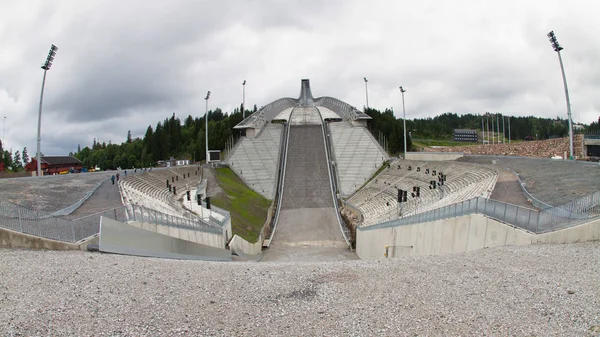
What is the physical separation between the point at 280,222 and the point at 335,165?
19.8 metres

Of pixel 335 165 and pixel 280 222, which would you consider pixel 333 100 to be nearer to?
pixel 335 165

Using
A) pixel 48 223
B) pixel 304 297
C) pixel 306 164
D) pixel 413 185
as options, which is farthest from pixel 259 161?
pixel 304 297

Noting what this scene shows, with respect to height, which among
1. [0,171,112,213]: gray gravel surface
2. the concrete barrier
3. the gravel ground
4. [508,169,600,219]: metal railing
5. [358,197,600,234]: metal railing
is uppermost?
[0,171,112,213]: gray gravel surface

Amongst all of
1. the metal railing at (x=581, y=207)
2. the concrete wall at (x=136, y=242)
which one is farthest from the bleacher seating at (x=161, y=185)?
the metal railing at (x=581, y=207)

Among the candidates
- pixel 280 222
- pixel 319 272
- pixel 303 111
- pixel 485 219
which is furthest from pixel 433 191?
pixel 303 111

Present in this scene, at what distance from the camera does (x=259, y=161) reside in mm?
58844

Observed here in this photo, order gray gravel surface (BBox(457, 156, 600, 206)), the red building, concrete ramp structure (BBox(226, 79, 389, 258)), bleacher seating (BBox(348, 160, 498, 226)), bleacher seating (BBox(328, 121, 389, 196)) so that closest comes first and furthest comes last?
gray gravel surface (BBox(457, 156, 600, 206)) → bleacher seating (BBox(348, 160, 498, 226)) → concrete ramp structure (BBox(226, 79, 389, 258)) → bleacher seating (BBox(328, 121, 389, 196)) → the red building

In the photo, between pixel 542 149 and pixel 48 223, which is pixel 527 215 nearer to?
pixel 48 223

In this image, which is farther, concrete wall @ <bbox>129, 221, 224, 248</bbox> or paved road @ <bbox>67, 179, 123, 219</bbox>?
paved road @ <bbox>67, 179, 123, 219</bbox>

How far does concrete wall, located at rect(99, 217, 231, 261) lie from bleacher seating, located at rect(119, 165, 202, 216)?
7.37m

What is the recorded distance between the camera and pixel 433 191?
3284 cm

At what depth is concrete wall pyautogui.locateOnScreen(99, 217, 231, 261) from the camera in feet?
39.4

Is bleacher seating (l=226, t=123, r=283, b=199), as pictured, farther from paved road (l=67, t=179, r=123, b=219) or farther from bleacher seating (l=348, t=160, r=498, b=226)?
paved road (l=67, t=179, r=123, b=219)

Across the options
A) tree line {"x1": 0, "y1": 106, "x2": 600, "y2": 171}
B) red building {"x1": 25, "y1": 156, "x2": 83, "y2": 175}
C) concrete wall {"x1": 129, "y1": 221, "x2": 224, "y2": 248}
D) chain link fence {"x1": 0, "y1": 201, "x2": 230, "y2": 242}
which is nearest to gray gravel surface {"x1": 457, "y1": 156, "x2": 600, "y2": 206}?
concrete wall {"x1": 129, "y1": 221, "x2": 224, "y2": 248}
